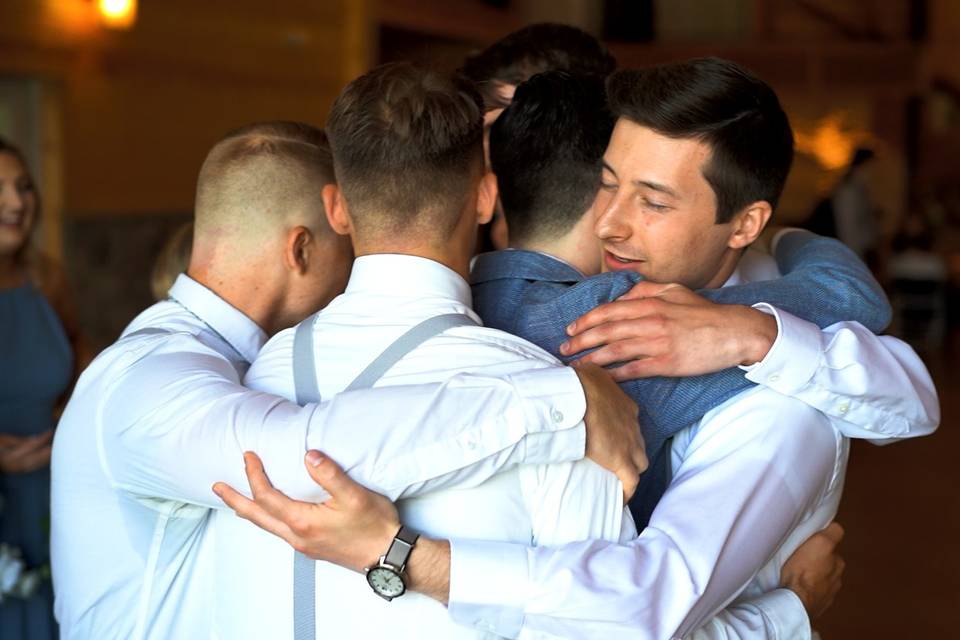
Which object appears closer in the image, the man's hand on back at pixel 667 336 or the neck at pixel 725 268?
the man's hand on back at pixel 667 336

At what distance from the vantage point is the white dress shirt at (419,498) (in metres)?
1.59

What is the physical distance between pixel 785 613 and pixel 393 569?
2.34 ft

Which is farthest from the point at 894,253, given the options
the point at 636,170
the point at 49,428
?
the point at 636,170

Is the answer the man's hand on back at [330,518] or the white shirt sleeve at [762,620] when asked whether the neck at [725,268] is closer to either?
Answer: the white shirt sleeve at [762,620]

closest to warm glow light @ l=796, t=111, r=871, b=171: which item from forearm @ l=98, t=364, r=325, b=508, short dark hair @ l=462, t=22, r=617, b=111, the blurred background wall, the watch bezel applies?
the blurred background wall

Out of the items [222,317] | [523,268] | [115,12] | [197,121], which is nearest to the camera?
[523,268]

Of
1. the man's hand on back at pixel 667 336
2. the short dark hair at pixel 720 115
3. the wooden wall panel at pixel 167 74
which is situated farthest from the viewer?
the wooden wall panel at pixel 167 74

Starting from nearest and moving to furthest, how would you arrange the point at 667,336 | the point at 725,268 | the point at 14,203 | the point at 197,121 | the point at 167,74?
the point at 667,336
the point at 725,268
the point at 14,203
the point at 167,74
the point at 197,121

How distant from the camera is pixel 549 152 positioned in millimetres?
2080

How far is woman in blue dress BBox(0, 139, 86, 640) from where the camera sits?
353 centimetres

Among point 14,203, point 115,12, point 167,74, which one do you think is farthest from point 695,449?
point 167,74

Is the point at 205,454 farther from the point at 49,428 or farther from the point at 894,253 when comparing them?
the point at 894,253

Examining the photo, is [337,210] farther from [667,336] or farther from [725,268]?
[725,268]

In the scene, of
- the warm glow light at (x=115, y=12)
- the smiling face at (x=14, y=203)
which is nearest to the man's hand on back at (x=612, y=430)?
the smiling face at (x=14, y=203)
